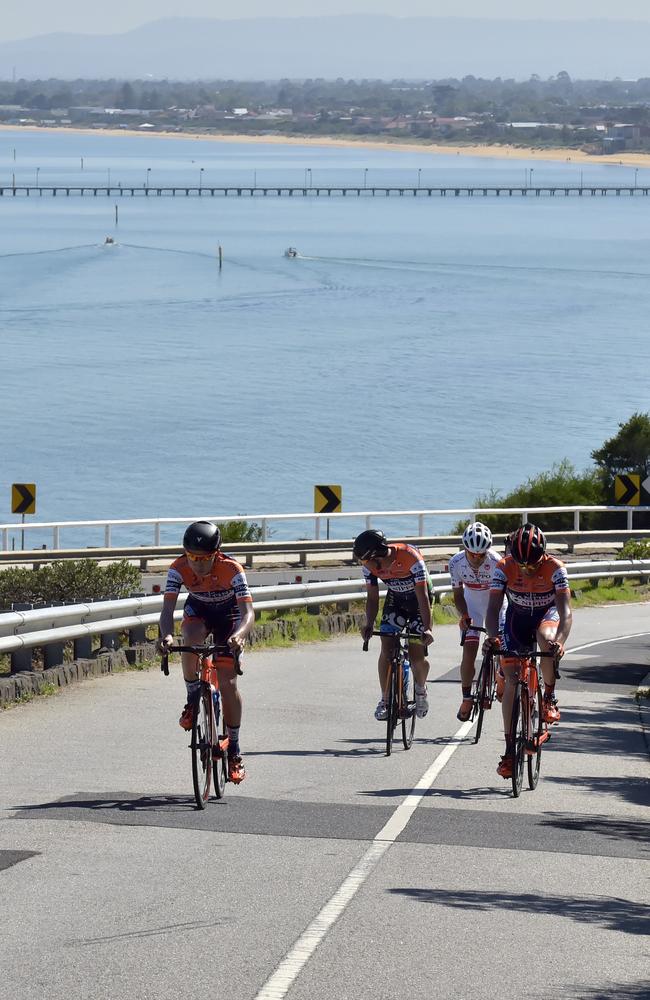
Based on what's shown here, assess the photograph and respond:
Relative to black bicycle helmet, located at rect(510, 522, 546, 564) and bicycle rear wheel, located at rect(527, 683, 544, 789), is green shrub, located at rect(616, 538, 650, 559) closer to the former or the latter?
bicycle rear wheel, located at rect(527, 683, 544, 789)

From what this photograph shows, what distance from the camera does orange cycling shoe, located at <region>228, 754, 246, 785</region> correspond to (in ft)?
30.9

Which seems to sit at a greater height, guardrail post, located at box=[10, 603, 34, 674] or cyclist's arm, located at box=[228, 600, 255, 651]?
cyclist's arm, located at box=[228, 600, 255, 651]

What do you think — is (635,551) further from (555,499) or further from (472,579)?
(472,579)

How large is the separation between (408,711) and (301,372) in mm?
86399

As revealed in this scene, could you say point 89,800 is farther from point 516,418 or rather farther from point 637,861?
point 516,418

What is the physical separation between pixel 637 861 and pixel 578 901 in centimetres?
107

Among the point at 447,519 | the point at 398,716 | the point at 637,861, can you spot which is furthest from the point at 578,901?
the point at 447,519

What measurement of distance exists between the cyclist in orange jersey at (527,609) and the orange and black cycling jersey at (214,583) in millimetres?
1682

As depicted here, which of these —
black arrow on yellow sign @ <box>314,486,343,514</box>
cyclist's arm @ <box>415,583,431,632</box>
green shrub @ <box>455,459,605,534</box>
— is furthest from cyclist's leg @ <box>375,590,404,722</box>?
green shrub @ <box>455,459,605,534</box>

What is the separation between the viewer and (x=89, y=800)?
30.1ft

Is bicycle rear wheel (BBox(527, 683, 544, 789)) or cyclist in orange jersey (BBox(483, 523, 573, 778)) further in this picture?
bicycle rear wheel (BBox(527, 683, 544, 789))

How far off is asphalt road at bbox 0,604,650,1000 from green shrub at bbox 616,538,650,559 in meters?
19.6

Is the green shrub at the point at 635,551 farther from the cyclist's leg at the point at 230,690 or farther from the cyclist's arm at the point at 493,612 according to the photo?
the cyclist's leg at the point at 230,690

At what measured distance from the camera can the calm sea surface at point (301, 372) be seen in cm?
7225
